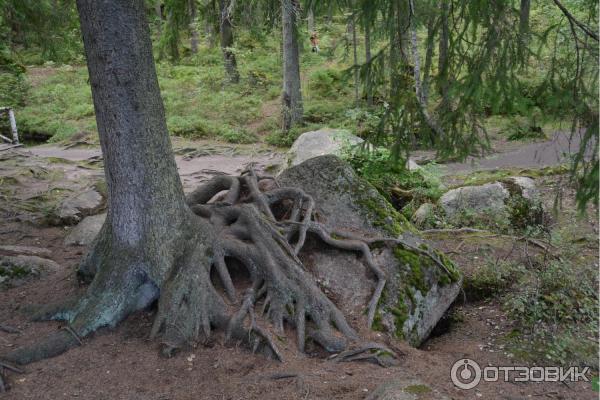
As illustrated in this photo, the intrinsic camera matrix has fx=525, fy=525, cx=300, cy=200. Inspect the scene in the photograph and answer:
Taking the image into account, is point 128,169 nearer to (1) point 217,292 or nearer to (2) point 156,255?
(2) point 156,255

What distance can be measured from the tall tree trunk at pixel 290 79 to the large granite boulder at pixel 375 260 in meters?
11.8

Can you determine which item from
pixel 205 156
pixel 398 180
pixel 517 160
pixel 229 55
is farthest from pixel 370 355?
pixel 229 55

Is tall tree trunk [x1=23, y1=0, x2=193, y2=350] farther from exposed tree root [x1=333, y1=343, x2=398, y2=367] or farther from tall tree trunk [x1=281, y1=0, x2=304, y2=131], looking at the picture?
tall tree trunk [x1=281, y1=0, x2=304, y2=131]

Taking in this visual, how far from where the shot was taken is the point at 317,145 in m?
12.5

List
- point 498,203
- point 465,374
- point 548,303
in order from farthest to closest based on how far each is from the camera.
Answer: point 498,203 < point 548,303 < point 465,374

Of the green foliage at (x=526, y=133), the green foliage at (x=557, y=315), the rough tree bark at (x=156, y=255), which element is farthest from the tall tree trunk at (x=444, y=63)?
the green foliage at (x=526, y=133)

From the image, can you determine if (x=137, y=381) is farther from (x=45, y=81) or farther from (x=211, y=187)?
(x=45, y=81)

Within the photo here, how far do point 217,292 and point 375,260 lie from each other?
6.31 ft

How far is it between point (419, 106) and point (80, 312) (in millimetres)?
4159

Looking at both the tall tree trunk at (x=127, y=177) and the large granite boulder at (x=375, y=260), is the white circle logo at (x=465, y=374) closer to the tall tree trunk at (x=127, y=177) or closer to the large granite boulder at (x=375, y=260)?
the large granite boulder at (x=375, y=260)

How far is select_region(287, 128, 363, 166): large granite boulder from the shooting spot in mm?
11898

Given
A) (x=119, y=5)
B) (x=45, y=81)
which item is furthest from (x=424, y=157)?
(x=45, y=81)

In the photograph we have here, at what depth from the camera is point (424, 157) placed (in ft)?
56.9

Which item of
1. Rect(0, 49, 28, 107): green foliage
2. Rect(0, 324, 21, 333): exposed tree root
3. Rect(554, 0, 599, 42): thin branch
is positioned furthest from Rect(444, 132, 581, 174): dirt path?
Rect(0, 49, 28, 107): green foliage
